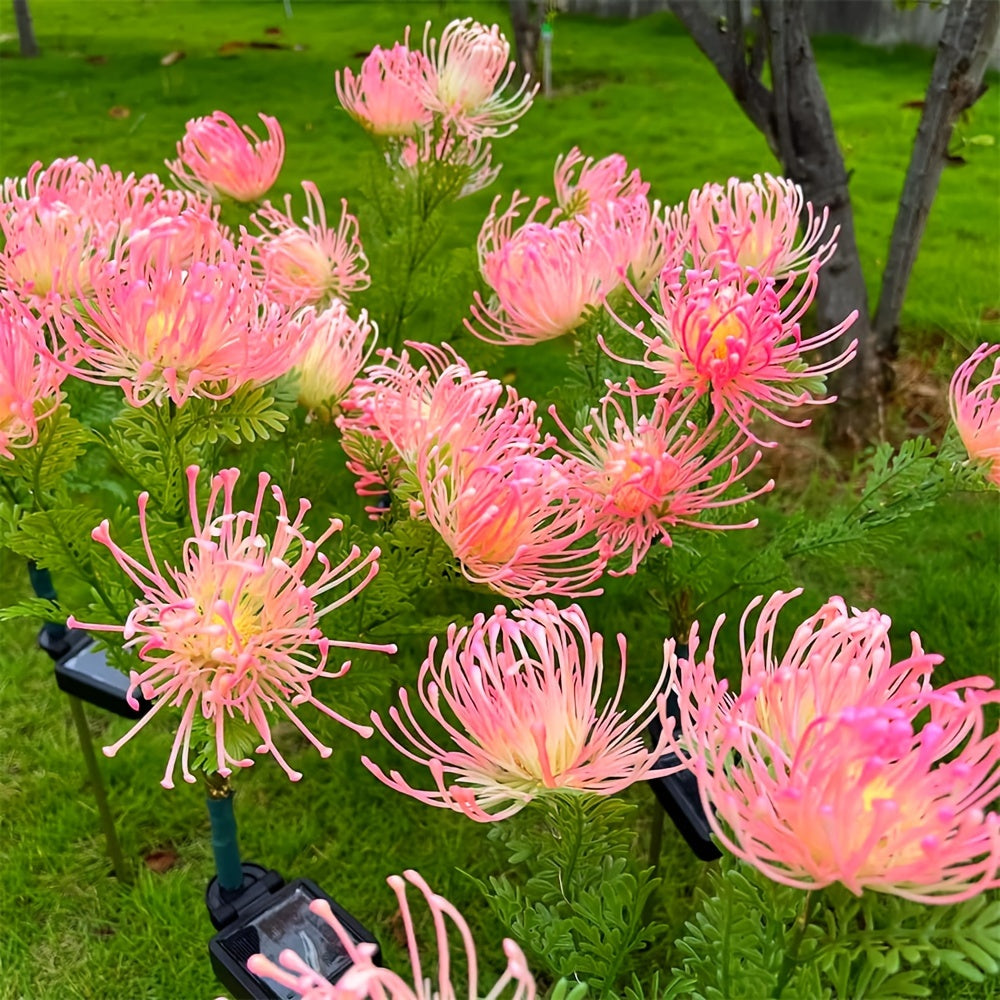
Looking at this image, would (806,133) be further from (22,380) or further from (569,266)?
(22,380)

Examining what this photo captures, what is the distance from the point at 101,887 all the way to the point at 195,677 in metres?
0.86

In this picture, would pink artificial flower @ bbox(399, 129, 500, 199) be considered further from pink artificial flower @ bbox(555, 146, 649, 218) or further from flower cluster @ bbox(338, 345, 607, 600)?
flower cluster @ bbox(338, 345, 607, 600)

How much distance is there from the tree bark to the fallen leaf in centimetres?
124

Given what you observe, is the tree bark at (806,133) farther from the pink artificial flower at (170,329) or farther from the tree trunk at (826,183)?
the pink artificial flower at (170,329)

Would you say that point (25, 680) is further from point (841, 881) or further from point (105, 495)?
point (841, 881)

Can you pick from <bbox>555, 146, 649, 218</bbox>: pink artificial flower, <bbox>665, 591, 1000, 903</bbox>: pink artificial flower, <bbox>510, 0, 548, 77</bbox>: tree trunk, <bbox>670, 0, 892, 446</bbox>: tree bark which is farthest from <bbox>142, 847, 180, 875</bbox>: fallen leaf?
<bbox>510, 0, 548, 77</bbox>: tree trunk

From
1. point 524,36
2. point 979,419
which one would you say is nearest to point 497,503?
point 979,419

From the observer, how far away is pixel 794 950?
1.33 feet

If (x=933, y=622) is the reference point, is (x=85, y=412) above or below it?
above

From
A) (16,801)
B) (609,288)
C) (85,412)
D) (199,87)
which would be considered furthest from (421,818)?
(199,87)

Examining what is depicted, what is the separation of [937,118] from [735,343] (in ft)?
3.84

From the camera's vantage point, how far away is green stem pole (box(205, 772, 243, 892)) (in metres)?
0.74

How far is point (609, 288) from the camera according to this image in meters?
0.86

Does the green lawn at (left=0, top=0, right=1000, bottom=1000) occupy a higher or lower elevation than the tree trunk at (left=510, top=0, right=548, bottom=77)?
lower
